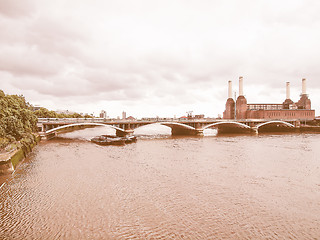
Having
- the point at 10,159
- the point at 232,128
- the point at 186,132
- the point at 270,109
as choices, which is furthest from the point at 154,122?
the point at 270,109

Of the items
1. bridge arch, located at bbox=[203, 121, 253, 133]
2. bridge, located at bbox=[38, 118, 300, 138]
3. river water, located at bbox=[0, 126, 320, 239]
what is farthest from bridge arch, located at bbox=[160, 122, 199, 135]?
river water, located at bbox=[0, 126, 320, 239]

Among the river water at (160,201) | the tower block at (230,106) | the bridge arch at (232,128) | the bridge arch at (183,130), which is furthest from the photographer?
the tower block at (230,106)

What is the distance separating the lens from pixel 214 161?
99.7 feet

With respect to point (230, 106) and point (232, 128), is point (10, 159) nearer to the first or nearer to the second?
point (232, 128)

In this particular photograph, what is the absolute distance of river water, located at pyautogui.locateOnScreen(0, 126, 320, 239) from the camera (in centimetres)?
1185

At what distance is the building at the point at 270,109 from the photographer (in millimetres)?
109850

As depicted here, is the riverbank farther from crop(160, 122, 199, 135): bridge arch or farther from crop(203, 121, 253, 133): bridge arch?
crop(203, 121, 253, 133): bridge arch

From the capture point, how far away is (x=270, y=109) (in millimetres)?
115062

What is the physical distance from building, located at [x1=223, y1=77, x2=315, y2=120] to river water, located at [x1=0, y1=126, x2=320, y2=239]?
88.1 metres

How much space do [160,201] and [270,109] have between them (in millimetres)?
118711

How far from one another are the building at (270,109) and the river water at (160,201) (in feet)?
289

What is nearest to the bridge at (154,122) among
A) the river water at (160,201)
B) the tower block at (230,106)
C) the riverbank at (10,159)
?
the riverbank at (10,159)

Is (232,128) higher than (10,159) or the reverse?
the reverse

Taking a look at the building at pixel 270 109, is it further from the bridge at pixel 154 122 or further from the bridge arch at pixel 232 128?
the bridge arch at pixel 232 128
